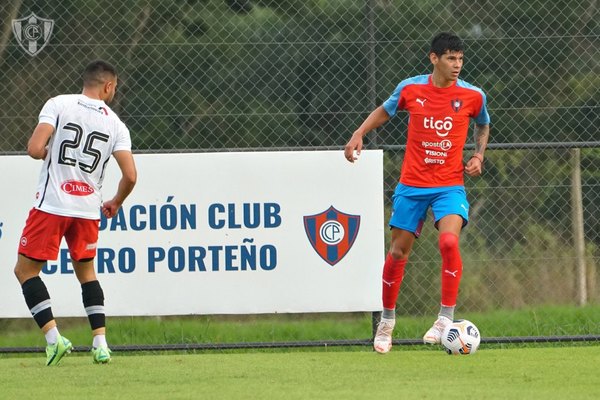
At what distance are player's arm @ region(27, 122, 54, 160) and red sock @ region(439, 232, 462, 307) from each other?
2.29m

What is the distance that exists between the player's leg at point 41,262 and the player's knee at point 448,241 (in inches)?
84.4

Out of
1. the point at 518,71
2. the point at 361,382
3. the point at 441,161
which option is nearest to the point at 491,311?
the point at 518,71

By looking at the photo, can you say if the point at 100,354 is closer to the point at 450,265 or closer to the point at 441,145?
the point at 450,265

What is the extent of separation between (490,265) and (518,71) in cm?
152

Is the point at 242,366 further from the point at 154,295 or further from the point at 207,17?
the point at 207,17

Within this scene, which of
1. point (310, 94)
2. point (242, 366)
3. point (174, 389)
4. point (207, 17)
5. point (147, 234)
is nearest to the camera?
point (174, 389)

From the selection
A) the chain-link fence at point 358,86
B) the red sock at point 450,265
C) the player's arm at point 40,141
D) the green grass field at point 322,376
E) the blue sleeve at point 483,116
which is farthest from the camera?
the chain-link fence at point 358,86

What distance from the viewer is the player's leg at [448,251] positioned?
25.3 feet

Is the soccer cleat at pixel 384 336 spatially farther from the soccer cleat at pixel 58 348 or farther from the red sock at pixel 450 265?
the soccer cleat at pixel 58 348

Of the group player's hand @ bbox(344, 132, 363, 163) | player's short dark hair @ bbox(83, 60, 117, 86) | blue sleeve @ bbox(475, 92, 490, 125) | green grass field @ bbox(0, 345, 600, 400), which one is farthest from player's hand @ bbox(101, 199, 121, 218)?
blue sleeve @ bbox(475, 92, 490, 125)

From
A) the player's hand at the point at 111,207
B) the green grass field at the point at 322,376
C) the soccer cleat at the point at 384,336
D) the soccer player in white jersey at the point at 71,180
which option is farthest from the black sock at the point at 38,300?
the soccer cleat at the point at 384,336

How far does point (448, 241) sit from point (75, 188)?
83.4 inches

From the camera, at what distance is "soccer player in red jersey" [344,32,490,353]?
7.81 meters

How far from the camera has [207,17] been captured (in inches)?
415
